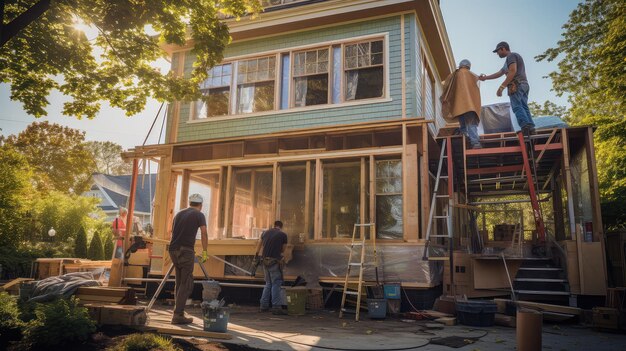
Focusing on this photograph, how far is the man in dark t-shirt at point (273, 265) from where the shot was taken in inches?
389

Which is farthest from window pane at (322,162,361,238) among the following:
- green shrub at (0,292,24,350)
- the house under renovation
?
green shrub at (0,292,24,350)

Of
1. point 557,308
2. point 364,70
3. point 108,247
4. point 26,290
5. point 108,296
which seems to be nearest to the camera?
point 108,296

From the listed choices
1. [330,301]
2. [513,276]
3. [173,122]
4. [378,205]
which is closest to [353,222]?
[378,205]

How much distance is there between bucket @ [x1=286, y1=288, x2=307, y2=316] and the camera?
368 inches

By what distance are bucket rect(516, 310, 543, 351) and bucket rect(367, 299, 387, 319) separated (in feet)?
14.3

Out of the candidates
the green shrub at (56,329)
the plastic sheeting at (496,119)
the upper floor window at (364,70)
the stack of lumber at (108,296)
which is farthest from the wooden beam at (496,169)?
the green shrub at (56,329)

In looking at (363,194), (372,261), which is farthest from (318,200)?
(372,261)

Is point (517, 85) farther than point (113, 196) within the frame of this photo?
No

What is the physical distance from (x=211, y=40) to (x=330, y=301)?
665 centimetres

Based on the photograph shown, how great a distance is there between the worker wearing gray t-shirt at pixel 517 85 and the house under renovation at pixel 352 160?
503 mm

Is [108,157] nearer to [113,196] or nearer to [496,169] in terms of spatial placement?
[113,196]

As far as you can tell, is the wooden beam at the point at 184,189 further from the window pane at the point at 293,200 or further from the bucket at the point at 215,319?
the bucket at the point at 215,319

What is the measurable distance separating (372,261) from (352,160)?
267 centimetres

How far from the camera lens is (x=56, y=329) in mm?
5289
